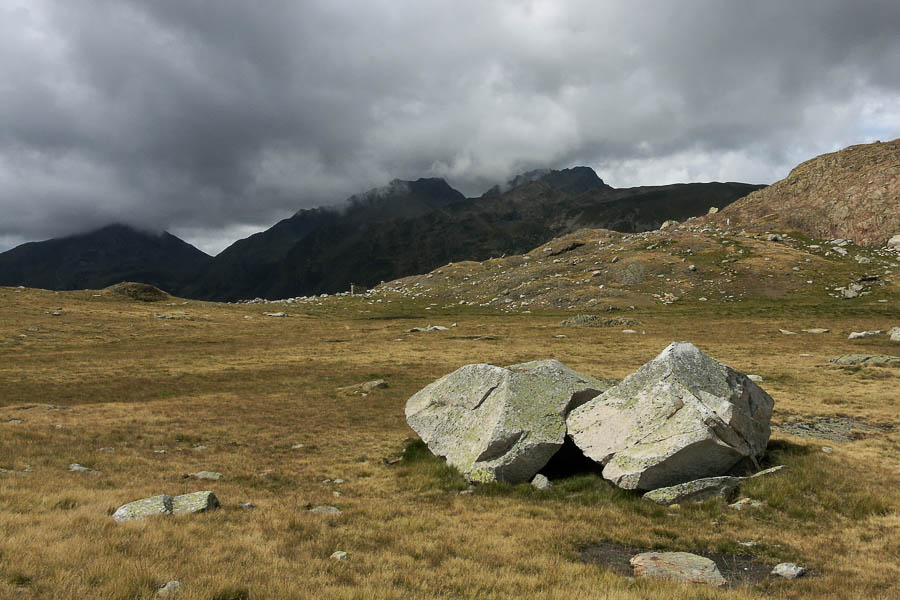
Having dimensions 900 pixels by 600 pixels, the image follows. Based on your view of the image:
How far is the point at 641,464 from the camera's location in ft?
49.8

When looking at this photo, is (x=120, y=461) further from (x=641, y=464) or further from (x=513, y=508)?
(x=641, y=464)

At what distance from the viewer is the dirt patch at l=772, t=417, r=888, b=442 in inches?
897

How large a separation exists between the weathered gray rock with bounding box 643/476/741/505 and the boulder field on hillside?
350mm

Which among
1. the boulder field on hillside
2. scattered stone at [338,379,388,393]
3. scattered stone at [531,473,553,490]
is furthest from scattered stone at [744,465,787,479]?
scattered stone at [338,379,388,393]

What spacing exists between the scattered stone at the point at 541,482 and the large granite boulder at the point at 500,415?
0.33 meters

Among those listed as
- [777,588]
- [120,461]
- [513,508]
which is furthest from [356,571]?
[120,461]

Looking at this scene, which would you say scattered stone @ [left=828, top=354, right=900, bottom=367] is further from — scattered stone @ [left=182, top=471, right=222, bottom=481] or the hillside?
the hillside

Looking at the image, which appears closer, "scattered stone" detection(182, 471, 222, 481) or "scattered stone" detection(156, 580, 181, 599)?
"scattered stone" detection(156, 580, 181, 599)

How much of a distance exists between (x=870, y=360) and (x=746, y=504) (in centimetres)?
4026

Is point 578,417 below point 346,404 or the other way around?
the other way around

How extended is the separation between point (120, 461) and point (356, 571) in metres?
14.8

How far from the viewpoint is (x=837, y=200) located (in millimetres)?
156625

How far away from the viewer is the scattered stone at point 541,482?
53.9ft

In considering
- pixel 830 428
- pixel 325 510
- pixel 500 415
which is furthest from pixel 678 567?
pixel 830 428
